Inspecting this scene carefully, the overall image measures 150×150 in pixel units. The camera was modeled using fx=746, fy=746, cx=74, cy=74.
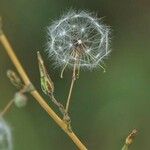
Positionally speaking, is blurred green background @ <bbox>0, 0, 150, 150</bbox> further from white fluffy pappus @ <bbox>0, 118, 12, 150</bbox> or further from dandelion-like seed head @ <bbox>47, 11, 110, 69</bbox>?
white fluffy pappus @ <bbox>0, 118, 12, 150</bbox>

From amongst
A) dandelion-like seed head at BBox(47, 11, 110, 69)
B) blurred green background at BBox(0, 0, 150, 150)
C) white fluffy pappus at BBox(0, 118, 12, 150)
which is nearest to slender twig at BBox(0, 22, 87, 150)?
white fluffy pappus at BBox(0, 118, 12, 150)

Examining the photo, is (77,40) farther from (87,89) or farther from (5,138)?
(87,89)

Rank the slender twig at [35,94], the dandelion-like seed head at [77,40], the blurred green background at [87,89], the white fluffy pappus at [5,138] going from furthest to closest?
the blurred green background at [87,89], the dandelion-like seed head at [77,40], the white fluffy pappus at [5,138], the slender twig at [35,94]

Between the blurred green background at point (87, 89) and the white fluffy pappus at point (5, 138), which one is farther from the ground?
the white fluffy pappus at point (5, 138)

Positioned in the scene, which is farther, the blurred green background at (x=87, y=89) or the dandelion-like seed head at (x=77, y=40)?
the blurred green background at (x=87, y=89)

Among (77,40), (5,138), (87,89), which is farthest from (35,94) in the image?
(87,89)

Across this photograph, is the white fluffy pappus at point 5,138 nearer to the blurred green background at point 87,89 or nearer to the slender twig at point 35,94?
the slender twig at point 35,94

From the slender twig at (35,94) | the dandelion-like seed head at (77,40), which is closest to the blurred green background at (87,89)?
the dandelion-like seed head at (77,40)
